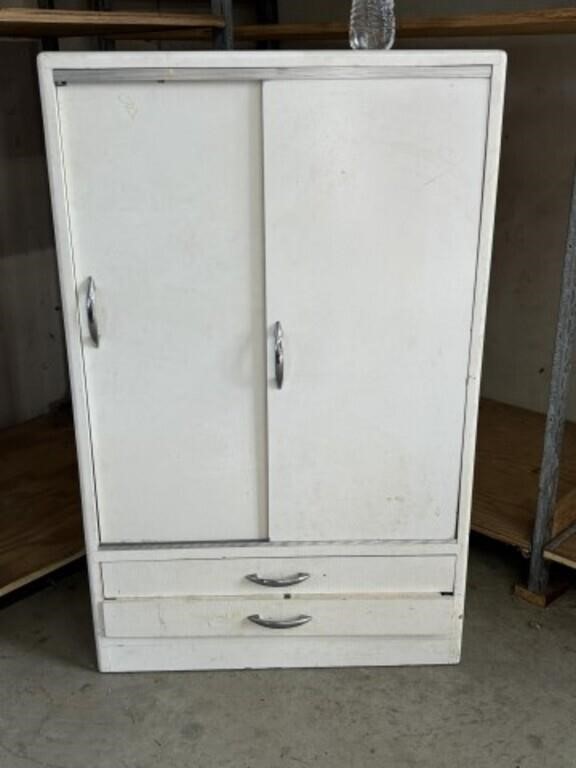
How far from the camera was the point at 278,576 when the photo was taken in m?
1.90

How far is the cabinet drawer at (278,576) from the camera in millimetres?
1885

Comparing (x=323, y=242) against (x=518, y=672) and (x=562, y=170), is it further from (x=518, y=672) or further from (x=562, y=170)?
(x=562, y=170)

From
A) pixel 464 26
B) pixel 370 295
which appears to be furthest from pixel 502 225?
pixel 370 295

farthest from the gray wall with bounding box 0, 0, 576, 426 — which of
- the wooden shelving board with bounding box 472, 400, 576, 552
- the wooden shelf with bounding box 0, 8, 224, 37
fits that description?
the wooden shelf with bounding box 0, 8, 224, 37

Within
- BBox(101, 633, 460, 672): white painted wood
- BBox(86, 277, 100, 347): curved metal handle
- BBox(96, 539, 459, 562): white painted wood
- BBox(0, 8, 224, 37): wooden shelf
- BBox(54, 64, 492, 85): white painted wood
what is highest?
BBox(0, 8, 224, 37): wooden shelf

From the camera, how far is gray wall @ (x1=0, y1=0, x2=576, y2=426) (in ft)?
8.55

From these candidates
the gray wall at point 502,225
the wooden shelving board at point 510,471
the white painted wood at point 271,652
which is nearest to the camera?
the white painted wood at point 271,652

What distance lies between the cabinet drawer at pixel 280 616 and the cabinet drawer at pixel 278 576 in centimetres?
2

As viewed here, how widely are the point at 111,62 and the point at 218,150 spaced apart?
240mm

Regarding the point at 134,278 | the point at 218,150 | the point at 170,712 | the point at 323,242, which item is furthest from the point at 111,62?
the point at 170,712

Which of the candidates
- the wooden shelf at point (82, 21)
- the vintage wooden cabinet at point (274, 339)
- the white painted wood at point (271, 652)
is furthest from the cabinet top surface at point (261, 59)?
the white painted wood at point (271, 652)

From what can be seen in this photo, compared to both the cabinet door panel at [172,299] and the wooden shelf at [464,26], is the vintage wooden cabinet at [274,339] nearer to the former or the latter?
the cabinet door panel at [172,299]

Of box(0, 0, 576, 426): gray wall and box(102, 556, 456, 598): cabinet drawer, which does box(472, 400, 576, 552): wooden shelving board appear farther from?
box(102, 556, 456, 598): cabinet drawer

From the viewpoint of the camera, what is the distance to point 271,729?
181 cm
